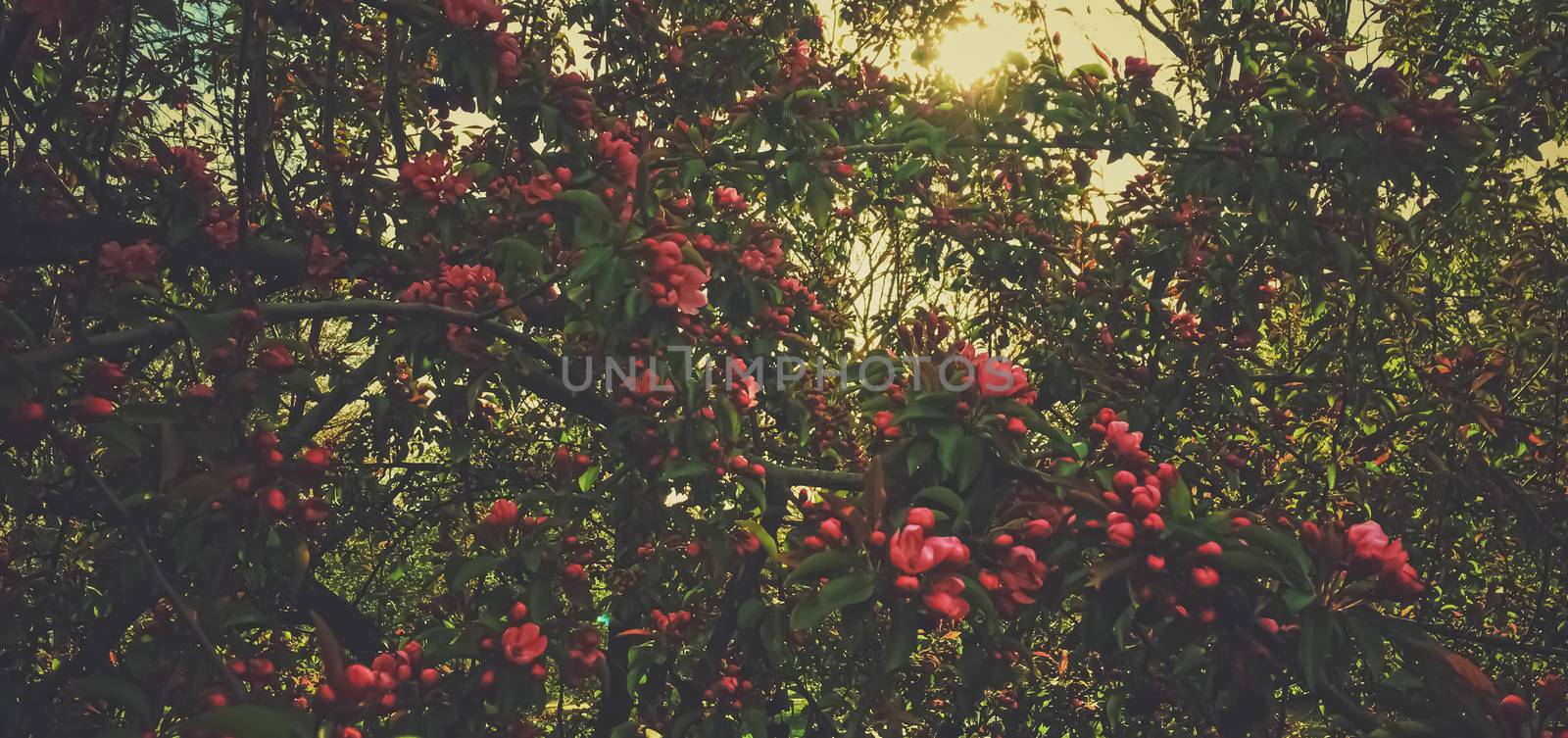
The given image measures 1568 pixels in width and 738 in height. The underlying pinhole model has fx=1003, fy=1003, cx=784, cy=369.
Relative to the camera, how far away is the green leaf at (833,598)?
1.58 metres

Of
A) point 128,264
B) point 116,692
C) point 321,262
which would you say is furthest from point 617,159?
point 116,692

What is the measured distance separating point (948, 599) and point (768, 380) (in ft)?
5.92

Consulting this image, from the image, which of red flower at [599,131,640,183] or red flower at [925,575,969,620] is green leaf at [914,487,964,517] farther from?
red flower at [599,131,640,183]

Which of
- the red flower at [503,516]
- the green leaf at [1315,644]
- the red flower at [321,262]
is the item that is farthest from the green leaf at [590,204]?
the green leaf at [1315,644]

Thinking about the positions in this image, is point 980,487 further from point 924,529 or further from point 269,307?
point 269,307

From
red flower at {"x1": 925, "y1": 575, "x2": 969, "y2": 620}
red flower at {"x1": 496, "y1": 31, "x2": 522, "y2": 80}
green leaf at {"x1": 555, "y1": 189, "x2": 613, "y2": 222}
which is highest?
red flower at {"x1": 496, "y1": 31, "x2": 522, "y2": 80}

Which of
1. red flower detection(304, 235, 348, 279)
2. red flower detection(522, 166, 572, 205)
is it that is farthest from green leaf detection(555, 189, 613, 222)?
red flower detection(304, 235, 348, 279)

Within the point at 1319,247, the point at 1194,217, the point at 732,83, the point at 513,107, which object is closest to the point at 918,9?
the point at 732,83

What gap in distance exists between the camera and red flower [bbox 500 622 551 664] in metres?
1.93

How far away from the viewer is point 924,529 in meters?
1.67

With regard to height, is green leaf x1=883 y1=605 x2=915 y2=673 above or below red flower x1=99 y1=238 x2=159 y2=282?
below

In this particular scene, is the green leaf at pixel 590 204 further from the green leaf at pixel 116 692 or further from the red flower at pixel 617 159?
the green leaf at pixel 116 692

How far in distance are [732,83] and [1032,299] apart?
55.3 inches

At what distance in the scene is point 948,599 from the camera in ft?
5.17
